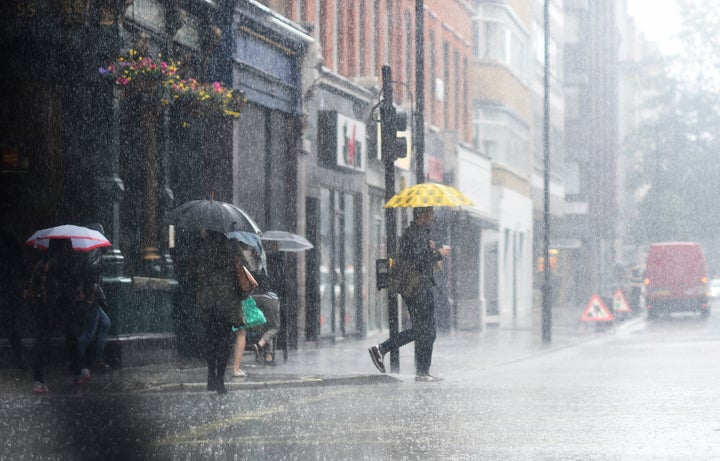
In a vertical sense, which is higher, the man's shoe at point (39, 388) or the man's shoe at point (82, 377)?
the man's shoe at point (82, 377)

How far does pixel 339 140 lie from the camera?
30.0m

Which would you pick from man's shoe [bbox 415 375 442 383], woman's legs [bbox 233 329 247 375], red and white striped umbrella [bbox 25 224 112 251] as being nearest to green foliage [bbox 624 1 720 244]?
man's shoe [bbox 415 375 442 383]

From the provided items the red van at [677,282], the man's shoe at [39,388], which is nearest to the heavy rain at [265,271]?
the man's shoe at [39,388]

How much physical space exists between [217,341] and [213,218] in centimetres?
290

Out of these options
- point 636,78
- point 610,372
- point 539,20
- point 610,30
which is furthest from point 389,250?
point 636,78

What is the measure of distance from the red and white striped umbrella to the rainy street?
2.08 meters

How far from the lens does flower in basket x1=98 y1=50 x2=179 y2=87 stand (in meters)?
19.5

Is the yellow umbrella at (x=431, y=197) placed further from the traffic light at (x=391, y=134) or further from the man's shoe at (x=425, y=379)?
the man's shoe at (x=425, y=379)

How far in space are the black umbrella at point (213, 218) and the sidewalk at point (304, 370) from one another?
158 cm

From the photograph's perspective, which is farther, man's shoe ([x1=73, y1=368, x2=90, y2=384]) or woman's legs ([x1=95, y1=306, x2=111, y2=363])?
woman's legs ([x1=95, y1=306, x2=111, y2=363])

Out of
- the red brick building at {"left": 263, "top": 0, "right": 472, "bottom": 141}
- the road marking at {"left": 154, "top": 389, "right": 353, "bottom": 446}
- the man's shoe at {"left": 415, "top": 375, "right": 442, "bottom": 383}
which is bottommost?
the road marking at {"left": 154, "top": 389, "right": 353, "bottom": 446}

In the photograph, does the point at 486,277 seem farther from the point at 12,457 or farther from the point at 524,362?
the point at 12,457

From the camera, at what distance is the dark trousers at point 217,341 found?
15688 mm

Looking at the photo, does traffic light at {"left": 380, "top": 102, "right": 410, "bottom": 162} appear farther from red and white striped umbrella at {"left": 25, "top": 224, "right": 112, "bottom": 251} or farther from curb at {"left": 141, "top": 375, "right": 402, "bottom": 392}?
red and white striped umbrella at {"left": 25, "top": 224, "right": 112, "bottom": 251}
